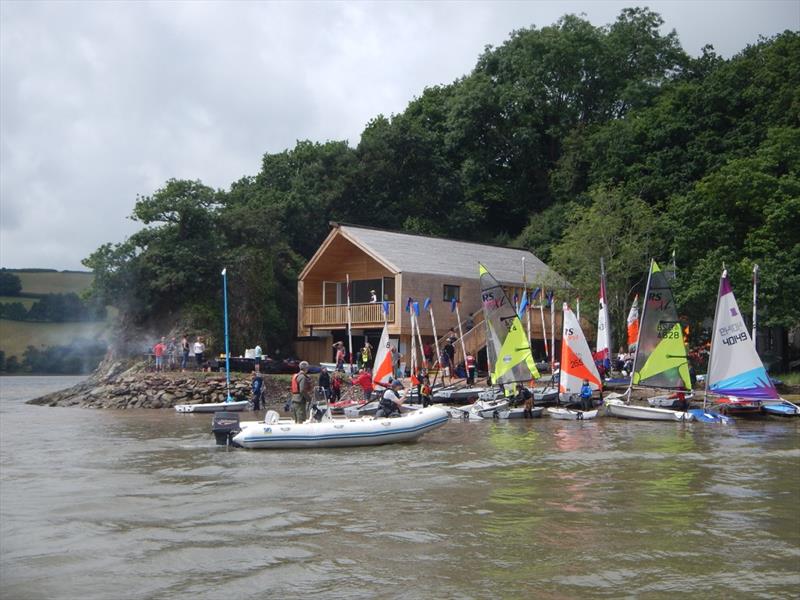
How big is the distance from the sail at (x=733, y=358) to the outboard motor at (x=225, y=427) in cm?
1404

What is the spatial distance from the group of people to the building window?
1105cm

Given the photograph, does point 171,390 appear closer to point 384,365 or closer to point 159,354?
point 159,354

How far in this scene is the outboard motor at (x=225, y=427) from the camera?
19984 mm

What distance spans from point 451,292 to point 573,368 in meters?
11.8

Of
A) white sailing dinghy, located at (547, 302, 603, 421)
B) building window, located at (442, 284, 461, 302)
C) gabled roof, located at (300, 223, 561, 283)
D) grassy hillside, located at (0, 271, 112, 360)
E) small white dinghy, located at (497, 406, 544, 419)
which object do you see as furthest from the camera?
grassy hillside, located at (0, 271, 112, 360)

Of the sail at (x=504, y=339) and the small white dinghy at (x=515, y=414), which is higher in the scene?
the sail at (x=504, y=339)

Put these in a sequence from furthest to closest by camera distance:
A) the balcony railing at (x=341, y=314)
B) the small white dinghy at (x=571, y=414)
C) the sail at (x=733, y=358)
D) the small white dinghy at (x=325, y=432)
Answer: the balcony railing at (x=341, y=314) < the small white dinghy at (x=571, y=414) < the sail at (x=733, y=358) < the small white dinghy at (x=325, y=432)

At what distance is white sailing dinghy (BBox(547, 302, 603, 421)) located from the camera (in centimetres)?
2697

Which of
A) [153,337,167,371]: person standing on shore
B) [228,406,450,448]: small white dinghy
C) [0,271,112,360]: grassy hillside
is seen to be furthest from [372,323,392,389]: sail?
[0,271,112,360]: grassy hillside

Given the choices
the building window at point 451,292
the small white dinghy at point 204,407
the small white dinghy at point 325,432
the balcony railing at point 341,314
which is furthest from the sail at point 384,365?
the building window at point 451,292

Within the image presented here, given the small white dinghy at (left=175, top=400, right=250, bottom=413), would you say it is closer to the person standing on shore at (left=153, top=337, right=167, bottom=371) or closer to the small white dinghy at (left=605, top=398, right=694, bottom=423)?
the person standing on shore at (left=153, top=337, right=167, bottom=371)

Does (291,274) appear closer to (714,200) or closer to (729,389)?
(714,200)

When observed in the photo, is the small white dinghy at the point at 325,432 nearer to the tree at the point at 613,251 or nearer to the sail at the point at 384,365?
the sail at the point at 384,365

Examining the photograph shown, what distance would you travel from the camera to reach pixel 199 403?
114 feet
